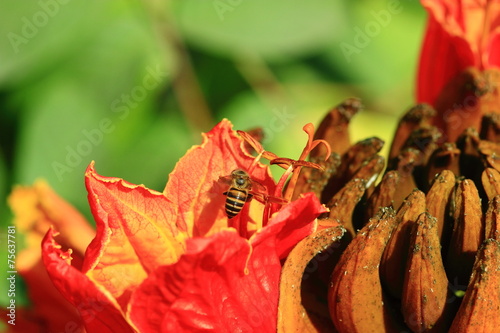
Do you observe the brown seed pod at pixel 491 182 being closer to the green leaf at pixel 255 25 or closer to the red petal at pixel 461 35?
the red petal at pixel 461 35

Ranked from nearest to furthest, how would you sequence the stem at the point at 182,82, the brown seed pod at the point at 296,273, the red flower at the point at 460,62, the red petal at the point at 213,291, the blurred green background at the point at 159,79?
the red petal at the point at 213,291 → the brown seed pod at the point at 296,273 → the red flower at the point at 460,62 → the blurred green background at the point at 159,79 → the stem at the point at 182,82

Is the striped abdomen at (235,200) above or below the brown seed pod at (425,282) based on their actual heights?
above

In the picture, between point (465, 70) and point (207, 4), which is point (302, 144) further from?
point (465, 70)

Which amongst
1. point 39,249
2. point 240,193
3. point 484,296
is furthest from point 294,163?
point 39,249

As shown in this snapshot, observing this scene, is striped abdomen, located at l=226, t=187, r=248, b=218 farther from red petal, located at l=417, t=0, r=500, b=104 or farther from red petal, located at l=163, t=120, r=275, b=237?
red petal, located at l=417, t=0, r=500, b=104

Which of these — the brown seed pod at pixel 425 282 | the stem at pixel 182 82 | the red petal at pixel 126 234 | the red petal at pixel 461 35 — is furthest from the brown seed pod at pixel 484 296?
the stem at pixel 182 82

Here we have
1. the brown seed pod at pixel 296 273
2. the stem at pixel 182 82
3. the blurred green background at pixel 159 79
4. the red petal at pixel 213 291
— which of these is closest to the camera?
the red petal at pixel 213 291

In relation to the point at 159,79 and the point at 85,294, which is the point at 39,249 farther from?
the point at 159,79
